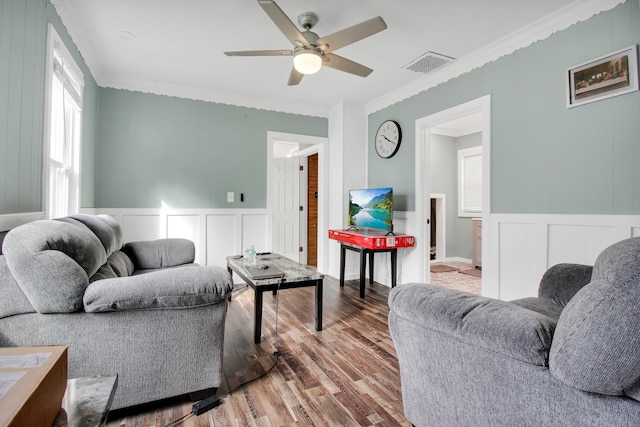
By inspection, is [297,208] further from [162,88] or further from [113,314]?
[113,314]

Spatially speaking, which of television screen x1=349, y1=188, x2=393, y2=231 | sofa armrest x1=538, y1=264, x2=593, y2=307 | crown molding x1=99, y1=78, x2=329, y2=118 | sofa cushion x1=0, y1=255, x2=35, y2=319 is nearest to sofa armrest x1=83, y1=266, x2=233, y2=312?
sofa cushion x1=0, y1=255, x2=35, y2=319

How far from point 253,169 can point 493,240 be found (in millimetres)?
3015

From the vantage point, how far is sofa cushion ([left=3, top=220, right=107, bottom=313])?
1.28m

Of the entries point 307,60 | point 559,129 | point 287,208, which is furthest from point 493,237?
point 287,208

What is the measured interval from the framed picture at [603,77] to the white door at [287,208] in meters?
4.03

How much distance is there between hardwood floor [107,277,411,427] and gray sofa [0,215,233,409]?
21 cm

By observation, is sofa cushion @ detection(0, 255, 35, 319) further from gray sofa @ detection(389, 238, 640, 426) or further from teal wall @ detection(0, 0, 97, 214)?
gray sofa @ detection(389, 238, 640, 426)

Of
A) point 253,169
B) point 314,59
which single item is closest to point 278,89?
point 253,169

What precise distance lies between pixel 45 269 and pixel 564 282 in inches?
98.9

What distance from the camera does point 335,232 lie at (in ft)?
14.0

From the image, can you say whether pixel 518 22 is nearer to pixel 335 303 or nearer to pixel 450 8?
pixel 450 8

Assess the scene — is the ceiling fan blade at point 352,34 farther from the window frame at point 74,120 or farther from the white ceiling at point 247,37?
the window frame at point 74,120

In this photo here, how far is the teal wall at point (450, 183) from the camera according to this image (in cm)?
629

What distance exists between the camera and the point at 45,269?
1279mm
